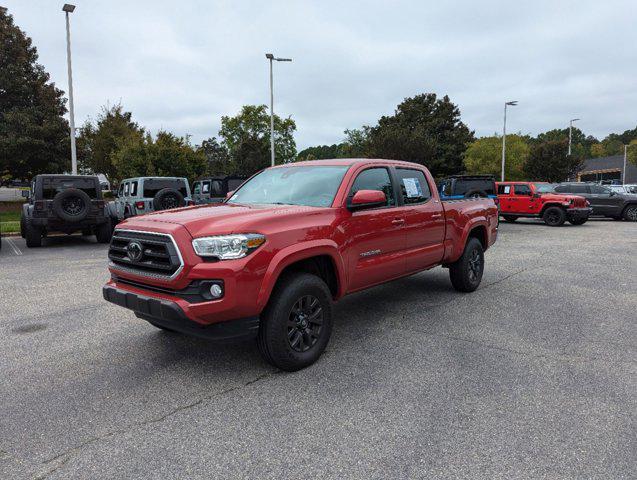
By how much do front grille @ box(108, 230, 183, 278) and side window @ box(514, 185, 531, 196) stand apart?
59.4 ft

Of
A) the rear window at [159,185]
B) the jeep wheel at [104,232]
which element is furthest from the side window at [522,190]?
the jeep wheel at [104,232]

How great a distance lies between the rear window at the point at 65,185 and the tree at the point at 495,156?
36.8 meters

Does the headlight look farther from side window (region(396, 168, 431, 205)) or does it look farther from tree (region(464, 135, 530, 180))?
tree (region(464, 135, 530, 180))

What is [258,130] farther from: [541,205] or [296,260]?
[296,260]

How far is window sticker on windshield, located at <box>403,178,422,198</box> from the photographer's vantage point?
544 cm

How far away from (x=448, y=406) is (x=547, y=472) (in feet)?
2.70

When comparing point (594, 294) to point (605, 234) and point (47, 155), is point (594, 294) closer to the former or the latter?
point (605, 234)

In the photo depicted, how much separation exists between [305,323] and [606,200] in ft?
69.2

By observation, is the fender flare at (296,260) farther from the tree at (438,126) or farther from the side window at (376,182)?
the tree at (438,126)

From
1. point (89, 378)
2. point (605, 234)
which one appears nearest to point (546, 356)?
point (89, 378)

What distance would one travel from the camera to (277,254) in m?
3.62

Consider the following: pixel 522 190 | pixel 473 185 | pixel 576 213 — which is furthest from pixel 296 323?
pixel 522 190

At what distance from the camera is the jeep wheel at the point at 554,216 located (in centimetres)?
1776

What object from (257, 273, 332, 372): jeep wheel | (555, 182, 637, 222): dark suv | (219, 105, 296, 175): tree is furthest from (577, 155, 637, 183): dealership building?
(257, 273, 332, 372): jeep wheel
